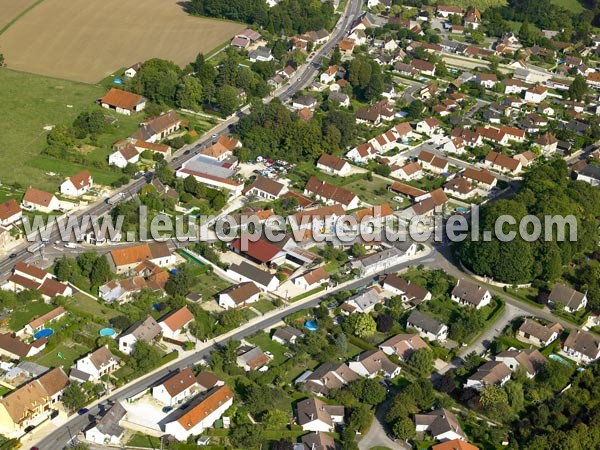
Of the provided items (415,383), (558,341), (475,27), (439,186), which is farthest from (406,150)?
(475,27)

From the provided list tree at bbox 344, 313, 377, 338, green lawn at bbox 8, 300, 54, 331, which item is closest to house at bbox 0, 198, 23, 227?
green lawn at bbox 8, 300, 54, 331

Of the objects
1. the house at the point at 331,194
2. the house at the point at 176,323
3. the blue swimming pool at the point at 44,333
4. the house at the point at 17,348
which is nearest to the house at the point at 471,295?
the house at the point at 331,194

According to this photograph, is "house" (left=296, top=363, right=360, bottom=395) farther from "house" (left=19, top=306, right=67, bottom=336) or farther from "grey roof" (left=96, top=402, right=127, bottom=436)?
"house" (left=19, top=306, right=67, bottom=336)

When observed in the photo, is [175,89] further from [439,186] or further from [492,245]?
[492,245]

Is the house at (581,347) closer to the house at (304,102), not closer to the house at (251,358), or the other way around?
the house at (251,358)

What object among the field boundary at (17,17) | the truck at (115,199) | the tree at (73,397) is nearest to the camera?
the tree at (73,397)
